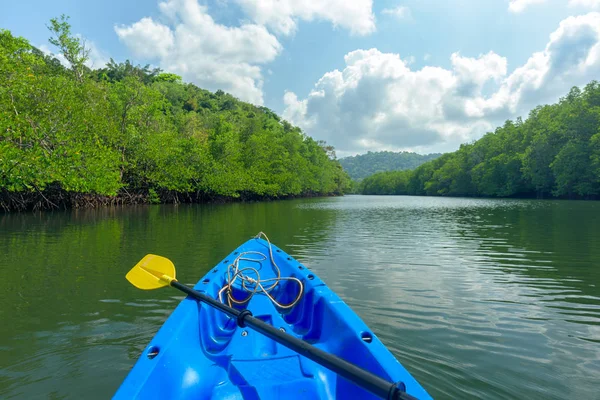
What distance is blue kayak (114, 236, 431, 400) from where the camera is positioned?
7.17ft

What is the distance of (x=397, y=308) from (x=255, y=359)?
9.44ft

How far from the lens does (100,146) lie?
22188mm

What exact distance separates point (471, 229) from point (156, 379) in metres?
14.8

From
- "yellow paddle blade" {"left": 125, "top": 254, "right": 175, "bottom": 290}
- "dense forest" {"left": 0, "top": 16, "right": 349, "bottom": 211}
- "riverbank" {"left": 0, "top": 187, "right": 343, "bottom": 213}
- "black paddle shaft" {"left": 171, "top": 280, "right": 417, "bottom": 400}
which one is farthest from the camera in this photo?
"riverbank" {"left": 0, "top": 187, "right": 343, "bottom": 213}

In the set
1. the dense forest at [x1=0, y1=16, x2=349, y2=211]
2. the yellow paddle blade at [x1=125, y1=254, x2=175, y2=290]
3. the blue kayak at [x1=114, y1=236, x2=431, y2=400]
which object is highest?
the dense forest at [x1=0, y1=16, x2=349, y2=211]

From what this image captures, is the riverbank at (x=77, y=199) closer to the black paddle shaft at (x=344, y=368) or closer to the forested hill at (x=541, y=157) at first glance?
the black paddle shaft at (x=344, y=368)

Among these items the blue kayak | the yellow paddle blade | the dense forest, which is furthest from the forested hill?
the yellow paddle blade

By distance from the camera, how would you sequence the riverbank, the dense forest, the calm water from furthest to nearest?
the riverbank, the dense forest, the calm water

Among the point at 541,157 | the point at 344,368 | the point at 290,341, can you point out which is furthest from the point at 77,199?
the point at 541,157

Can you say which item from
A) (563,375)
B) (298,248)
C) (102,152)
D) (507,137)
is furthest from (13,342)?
(507,137)

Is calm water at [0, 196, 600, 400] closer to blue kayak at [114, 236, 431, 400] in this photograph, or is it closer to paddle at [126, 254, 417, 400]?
paddle at [126, 254, 417, 400]

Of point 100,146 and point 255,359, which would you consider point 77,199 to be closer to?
point 100,146

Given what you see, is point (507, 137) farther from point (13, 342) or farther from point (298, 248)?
point (13, 342)

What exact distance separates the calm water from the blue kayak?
90cm
